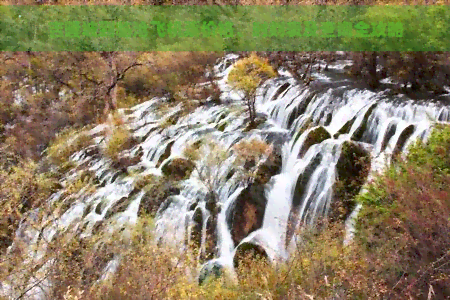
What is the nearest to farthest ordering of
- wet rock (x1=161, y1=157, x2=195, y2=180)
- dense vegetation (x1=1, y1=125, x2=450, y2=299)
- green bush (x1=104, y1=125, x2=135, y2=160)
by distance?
dense vegetation (x1=1, y1=125, x2=450, y2=299) < wet rock (x1=161, y1=157, x2=195, y2=180) < green bush (x1=104, y1=125, x2=135, y2=160)

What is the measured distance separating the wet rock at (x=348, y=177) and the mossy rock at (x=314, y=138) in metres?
1.00

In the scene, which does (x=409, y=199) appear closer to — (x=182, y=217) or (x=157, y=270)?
(x=157, y=270)

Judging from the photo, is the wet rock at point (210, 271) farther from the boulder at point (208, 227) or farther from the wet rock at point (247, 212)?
the wet rock at point (247, 212)

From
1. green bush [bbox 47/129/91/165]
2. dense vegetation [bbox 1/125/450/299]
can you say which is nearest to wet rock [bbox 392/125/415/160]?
dense vegetation [bbox 1/125/450/299]

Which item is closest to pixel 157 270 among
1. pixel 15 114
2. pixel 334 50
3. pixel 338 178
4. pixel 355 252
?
pixel 355 252

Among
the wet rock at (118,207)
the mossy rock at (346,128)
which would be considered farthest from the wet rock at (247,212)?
the wet rock at (118,207)

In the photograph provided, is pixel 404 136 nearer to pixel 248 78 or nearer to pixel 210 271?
pixel 248 78

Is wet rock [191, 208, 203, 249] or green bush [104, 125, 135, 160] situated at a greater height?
green bush [104, 125, 135, 160]

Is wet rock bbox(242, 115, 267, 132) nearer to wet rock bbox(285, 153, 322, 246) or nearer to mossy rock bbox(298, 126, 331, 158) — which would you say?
mossy rock bbox(298, 126, 331, 158)

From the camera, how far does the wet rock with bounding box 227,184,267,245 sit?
1126 cm

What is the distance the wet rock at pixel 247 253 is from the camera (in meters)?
10.5

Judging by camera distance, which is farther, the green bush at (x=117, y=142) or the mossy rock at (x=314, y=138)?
the green bush at (x=117, y=142)
